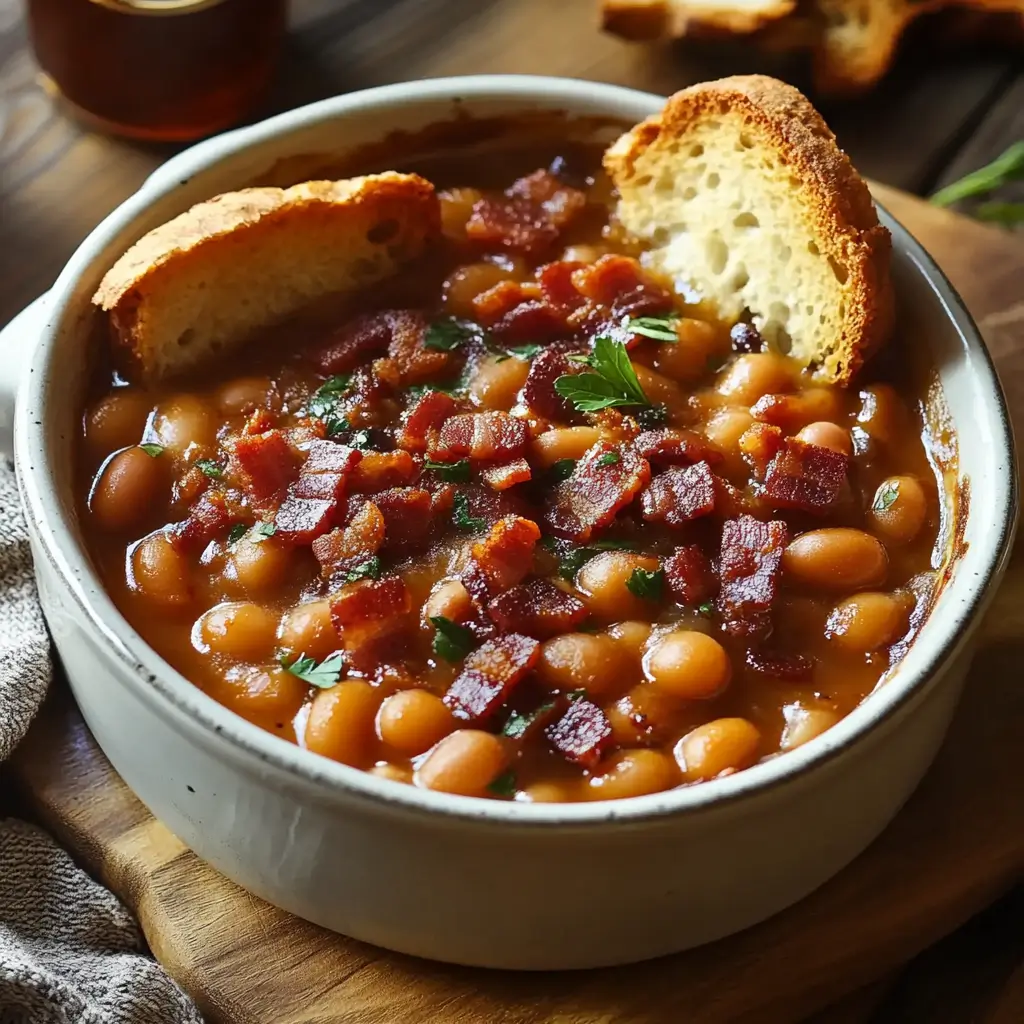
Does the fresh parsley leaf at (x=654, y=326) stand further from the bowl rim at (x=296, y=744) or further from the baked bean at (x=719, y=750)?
the baked bean at (x=719, y=750)

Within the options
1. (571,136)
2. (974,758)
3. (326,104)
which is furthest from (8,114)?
(974,758)

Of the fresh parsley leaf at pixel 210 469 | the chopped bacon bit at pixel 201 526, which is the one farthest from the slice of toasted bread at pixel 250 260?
the chopped bacon bit at pixel 201 526

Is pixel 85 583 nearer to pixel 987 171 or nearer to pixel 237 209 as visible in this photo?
pixel 237 209

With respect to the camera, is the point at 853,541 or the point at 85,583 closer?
the point at 85,583

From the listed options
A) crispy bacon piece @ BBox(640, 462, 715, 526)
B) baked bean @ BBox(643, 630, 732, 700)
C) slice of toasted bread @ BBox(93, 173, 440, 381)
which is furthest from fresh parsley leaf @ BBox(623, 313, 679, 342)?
baked bean @ BBox(643, 630, 732, 700)

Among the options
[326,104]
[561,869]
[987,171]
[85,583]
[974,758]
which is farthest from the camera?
[987,171]

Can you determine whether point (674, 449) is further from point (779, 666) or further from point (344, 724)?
point (344, 724)
